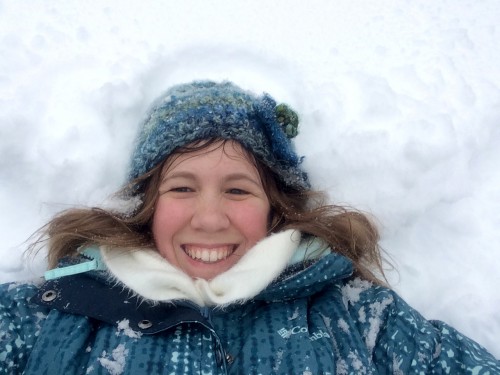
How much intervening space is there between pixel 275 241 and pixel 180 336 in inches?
19.2

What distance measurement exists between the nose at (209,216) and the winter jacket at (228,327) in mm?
167

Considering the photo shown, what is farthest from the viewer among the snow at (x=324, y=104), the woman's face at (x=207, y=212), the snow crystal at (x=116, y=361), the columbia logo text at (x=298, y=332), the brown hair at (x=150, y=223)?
the snow at (x=324, y=104)

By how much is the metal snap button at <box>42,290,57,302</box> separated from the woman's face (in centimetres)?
41

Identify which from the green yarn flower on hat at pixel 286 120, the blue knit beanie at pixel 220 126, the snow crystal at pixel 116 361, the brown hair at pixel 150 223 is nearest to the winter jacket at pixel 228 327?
the snow crystal at pixel 116 361

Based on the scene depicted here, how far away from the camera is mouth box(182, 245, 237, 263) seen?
197 cm

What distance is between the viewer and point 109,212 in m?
2.18

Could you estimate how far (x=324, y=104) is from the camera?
2637 mm

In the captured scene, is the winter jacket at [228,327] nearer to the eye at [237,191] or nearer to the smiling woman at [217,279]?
the smiling woman at [217,279]

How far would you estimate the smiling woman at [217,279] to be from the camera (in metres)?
1.73

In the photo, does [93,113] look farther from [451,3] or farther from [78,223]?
[451,3]

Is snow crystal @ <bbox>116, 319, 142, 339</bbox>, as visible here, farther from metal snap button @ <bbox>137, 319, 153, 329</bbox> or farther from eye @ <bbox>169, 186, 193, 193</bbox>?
eye @ <bbox>169, 186, 193, 193</bbox>

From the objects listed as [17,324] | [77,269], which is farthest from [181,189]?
[17,324]

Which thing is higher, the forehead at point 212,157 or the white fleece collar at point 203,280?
the forehead at point 212,157

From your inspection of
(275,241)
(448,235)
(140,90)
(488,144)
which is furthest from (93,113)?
(488,144)
